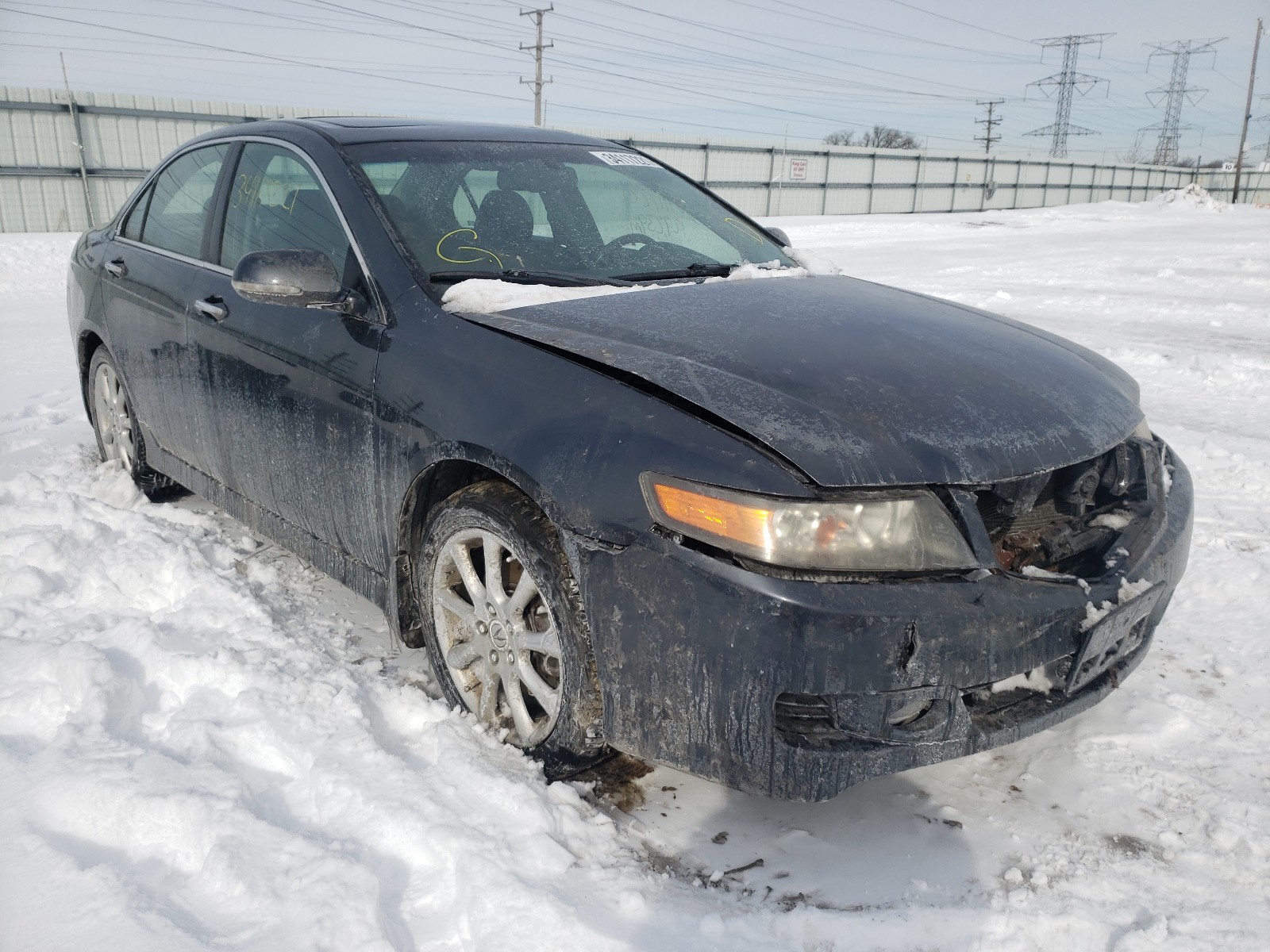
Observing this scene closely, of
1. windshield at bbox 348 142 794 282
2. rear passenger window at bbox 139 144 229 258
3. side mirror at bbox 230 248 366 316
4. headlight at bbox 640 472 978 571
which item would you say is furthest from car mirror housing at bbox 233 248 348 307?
headlight at bbox 640 472 978 571

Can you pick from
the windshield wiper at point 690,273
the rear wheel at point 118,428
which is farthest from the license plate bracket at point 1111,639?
the rear wheel at point 118,428

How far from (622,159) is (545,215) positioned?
2.39ft

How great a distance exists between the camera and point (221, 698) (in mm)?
2686

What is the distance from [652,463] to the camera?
2059mm

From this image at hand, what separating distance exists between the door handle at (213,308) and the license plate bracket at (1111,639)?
2753 mm

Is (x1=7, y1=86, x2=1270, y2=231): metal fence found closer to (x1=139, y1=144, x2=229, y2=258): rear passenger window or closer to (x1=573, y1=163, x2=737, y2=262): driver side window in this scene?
(x1=139, y1=144, x2=229, y2=258): rear passenger window

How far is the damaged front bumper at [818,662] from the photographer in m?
1.91

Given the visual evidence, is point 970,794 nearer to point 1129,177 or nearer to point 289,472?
point 289,472

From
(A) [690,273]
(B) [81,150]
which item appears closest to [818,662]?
(A) [690,273]

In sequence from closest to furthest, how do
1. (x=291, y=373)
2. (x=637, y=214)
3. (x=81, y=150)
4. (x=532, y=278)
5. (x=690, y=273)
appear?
1. (x=532, y=278)
2. (x=291, y=373)
3. (x=690, y=273)
4. (x=637, y=214)
5. (x=81, y=150)

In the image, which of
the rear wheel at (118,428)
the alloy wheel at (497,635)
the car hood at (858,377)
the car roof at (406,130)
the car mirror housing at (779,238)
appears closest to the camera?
the car hood at (858,377)

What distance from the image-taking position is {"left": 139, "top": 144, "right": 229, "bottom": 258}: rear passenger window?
3.74 meters

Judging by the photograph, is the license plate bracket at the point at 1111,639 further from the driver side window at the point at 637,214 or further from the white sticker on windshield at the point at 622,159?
the white sticker on windshield at the point at 622,159

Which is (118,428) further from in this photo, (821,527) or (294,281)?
(821,527)
